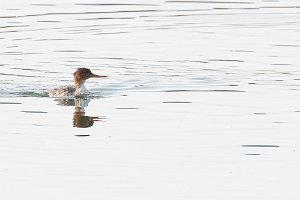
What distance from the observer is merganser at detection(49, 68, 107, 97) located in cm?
2138

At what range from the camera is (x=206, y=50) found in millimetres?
24922

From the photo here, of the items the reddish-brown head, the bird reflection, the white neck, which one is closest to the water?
the bird reflection

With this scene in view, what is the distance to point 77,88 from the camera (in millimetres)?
21734

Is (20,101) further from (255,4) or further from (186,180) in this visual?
(255,4)

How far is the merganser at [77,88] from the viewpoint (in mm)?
21375

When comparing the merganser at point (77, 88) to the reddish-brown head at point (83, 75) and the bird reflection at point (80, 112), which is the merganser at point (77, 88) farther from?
the bird reflection at point (80, 112)

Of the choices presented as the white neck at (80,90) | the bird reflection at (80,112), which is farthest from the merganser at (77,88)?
the bird reflection at (80,112)

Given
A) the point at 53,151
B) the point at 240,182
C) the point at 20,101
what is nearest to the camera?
the point at 240,182

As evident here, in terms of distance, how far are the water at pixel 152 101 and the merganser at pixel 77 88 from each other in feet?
0.69

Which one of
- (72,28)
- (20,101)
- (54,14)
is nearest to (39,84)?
(20,101)

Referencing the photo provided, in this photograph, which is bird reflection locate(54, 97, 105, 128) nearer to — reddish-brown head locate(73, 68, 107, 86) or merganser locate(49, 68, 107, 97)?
merganser locate(49, 68, 107, 97)

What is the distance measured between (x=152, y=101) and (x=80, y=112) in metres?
1.25

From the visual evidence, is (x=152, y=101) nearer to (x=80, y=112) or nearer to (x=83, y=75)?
(x=80, y=112)

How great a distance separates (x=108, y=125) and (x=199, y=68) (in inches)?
210
